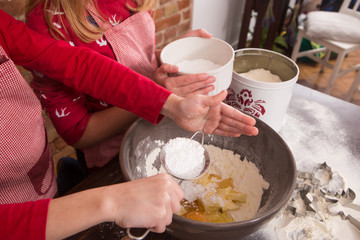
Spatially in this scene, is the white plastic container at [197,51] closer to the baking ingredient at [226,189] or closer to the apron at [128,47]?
the apron at [128,47]

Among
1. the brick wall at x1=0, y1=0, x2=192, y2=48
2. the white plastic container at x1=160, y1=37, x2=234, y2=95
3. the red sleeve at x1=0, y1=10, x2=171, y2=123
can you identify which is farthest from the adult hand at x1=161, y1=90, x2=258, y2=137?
the brick wall at x1=0, y1=0, x2=192, y2=48

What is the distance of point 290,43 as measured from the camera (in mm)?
2312

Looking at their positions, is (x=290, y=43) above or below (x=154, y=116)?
below

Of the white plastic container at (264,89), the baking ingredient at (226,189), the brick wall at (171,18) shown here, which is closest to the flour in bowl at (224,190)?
the baking ingredient at (226,189)

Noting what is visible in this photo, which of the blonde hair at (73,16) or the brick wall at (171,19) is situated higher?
the blonde hair at (73,16)

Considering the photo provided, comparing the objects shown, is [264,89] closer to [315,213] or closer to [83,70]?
[315,213]

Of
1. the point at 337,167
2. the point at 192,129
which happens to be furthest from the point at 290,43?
the point at 192,129

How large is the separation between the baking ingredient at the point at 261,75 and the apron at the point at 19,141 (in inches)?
22.2

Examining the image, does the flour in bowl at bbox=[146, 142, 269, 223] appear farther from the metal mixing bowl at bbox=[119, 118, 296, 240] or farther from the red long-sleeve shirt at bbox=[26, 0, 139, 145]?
the red long-sleeve shirt at bbox=[26, 0, 139, 145]

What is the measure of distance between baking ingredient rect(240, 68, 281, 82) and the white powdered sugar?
0.29 m

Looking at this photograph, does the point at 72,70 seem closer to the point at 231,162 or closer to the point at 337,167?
the point at 231,162

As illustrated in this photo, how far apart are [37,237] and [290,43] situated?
7.76 feet

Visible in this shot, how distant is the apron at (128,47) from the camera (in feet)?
2.42

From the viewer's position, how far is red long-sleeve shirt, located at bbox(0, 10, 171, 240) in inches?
23.6
